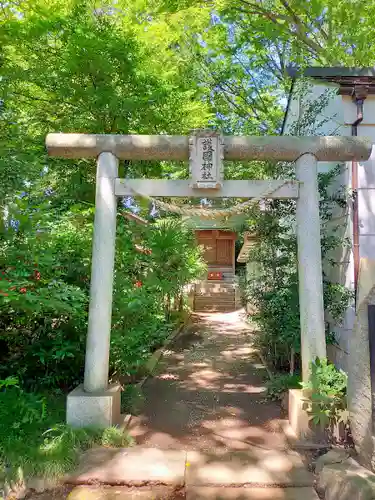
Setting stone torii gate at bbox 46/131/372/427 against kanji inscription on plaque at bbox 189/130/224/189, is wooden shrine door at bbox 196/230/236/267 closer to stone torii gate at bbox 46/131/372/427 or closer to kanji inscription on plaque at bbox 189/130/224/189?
stone torii gate at bbox 46/131/372/427

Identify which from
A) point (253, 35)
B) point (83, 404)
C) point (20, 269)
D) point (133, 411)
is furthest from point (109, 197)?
point (253, 35)

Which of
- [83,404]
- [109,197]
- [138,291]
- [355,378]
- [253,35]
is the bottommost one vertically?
[83,404]

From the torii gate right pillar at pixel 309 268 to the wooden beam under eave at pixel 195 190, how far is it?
0.61 feet

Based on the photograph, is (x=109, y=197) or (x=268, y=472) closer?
(x=268, y=472)

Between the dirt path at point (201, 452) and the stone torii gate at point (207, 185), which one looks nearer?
the dirt path at point (201, 452)

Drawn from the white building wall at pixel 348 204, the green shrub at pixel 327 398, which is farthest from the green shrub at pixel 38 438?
the white building wall at pixel 348 204

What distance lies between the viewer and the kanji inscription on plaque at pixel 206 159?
488 centimetres

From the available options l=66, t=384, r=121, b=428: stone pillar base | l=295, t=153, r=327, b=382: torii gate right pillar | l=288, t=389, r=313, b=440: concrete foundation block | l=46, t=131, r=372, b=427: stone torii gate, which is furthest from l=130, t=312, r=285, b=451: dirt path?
l=295, t=153, r=327, b=382: torii gate right pillar

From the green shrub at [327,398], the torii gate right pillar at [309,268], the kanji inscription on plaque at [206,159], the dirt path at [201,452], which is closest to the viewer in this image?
the dirt path at [201,452]

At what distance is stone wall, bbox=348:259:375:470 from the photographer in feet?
11.7

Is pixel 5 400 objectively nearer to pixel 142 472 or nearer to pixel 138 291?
pixel 142 472

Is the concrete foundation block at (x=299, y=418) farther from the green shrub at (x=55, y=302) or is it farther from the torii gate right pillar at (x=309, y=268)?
the green shrub at (x=55, y=302)

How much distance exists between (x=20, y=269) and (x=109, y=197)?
1.46 meters

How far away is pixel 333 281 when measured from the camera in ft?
22.8
